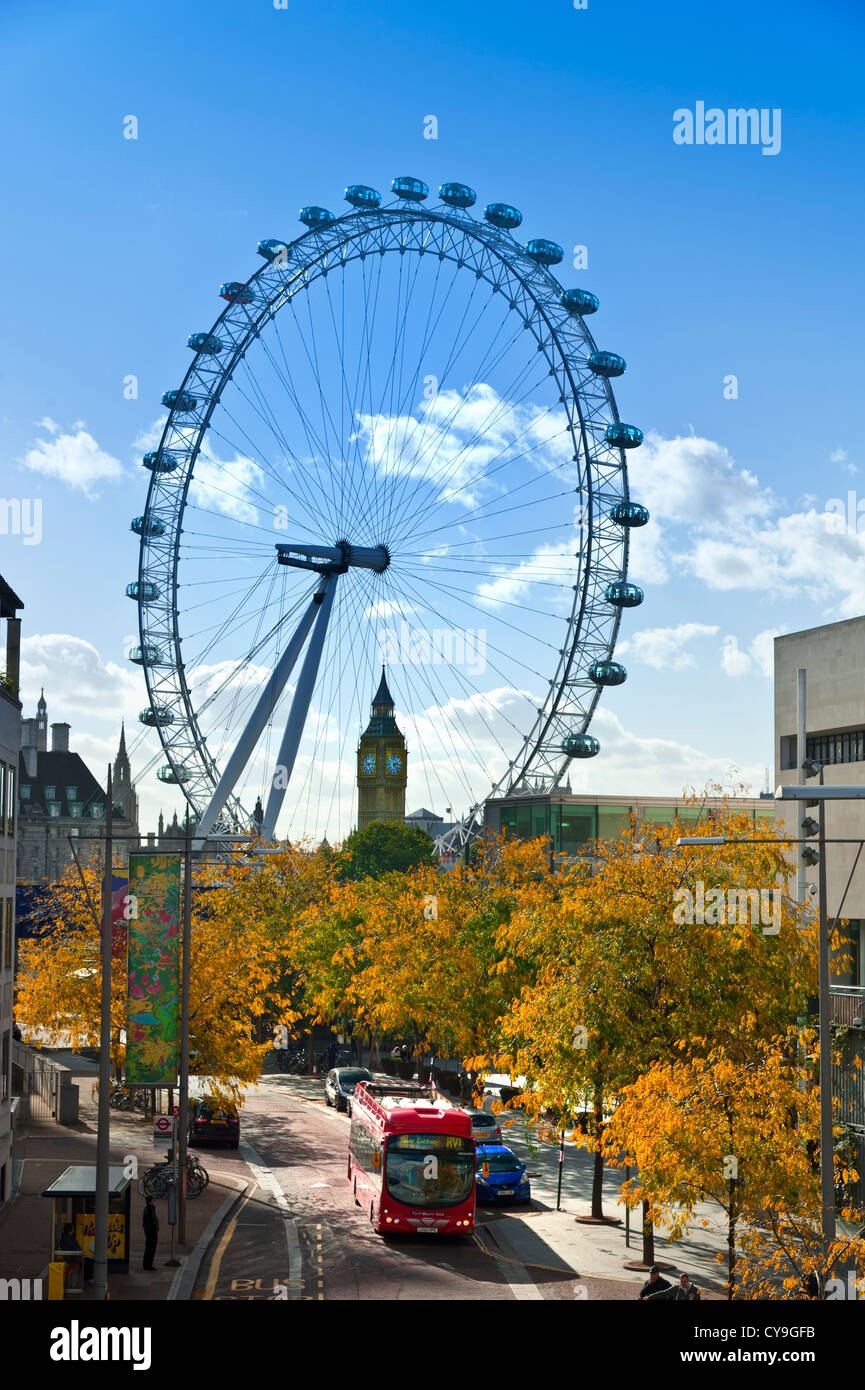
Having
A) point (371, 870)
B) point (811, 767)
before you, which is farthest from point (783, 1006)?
point (371, 870)

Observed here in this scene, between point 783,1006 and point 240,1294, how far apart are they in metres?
13.2

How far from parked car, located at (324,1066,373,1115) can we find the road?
12.9 m

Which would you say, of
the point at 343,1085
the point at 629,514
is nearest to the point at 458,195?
the point at 629,514

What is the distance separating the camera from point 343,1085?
206ft

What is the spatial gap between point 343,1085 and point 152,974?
1124 inches

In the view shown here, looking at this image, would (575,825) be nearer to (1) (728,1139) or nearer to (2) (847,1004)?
(2) (847,1004)

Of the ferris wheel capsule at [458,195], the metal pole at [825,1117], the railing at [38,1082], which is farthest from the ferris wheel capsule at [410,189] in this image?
the metal pole at [825,1117]

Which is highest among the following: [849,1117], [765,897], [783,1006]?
[765,897]

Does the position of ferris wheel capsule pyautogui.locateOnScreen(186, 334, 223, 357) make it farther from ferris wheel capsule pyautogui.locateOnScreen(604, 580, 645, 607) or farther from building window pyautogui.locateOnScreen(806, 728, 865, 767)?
building window pyautogui.locateOnScreen(806, 728, 865, 767)

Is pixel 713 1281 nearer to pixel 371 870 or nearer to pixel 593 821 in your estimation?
pixel 593 821

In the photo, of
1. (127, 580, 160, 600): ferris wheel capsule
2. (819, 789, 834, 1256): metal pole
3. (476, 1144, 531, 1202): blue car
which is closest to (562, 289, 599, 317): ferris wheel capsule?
(127, 580, 160, 600): ferris wheel capsule

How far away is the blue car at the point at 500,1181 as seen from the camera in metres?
41.5

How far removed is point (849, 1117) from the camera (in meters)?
36.2
